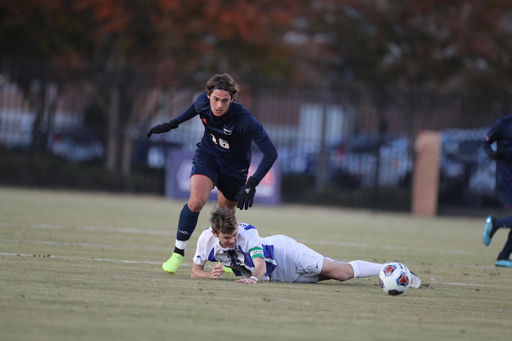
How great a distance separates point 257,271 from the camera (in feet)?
21.2

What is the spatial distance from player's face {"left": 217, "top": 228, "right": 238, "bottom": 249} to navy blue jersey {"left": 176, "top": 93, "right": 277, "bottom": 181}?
0.98 metres

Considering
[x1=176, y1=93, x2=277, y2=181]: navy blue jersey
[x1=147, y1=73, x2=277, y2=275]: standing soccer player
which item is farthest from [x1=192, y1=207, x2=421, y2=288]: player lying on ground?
[x1=176, y1=93, x2=277, y2=181]: navy blue jersey

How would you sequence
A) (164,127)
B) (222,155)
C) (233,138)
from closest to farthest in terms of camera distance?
(233,138) → (222,155) → (164,127)

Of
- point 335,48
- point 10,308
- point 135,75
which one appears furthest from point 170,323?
point 335,48

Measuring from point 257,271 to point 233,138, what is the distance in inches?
67.4

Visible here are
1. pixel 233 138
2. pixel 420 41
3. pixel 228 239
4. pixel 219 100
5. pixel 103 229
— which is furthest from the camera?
pixel 420 41

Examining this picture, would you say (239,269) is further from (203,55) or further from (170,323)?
(203,55)

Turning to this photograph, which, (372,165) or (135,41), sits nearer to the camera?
(372,165)

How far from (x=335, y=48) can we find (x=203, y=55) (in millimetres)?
6518

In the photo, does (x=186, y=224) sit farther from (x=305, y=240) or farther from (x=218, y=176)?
(x=305, y=240)

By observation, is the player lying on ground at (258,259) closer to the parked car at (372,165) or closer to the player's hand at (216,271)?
the player's hand at (216,271)

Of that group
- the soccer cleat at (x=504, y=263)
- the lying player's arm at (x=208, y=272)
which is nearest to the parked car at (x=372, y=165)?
the soccer cleat at (x=504, y=263)

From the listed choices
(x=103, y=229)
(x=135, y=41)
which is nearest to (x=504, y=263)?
(x=103, y=229)

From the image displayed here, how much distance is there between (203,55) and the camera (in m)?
24.0
